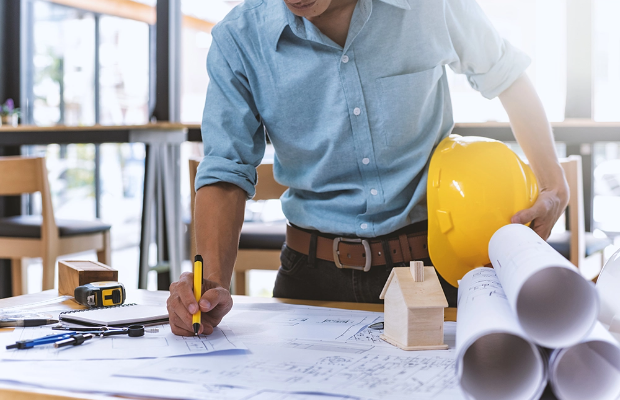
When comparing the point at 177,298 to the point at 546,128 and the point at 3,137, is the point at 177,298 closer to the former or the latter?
the point at 546,128

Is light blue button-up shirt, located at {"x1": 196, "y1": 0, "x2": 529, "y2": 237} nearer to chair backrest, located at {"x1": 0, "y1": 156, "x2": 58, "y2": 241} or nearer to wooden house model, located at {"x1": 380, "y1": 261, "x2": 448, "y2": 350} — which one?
wooden house model, located at {"x1": 380, "y1": 261, "x2": 448, "y2": 350}

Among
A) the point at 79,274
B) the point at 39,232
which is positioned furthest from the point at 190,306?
the point at 39,232

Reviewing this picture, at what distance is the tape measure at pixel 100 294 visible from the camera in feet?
3.59

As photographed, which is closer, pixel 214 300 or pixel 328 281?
pixel 214 300

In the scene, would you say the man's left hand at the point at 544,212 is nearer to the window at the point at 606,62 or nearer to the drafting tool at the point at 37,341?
the drafting tool at the point at 37,341

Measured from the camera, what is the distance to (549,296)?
0.59 m

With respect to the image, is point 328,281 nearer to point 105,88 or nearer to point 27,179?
point 27,179

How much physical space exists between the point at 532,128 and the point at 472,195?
1.26ft

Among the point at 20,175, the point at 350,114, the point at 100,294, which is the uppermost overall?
the point at 350,114

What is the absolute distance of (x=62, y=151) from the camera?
4.59 metres

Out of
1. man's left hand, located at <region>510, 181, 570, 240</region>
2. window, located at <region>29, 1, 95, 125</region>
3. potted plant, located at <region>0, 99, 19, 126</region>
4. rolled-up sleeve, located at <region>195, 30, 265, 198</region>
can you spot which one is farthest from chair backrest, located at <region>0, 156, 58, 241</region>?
man's left hand, located at <region>510, 181, 570, 240</region>

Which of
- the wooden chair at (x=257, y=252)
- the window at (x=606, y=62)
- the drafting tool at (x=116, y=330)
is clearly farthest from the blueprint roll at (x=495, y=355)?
the window at (x=606, y=62)

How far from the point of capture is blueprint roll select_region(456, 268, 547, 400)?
0.56 meters

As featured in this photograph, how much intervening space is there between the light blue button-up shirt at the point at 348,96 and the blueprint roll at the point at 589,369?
666 millimetres
